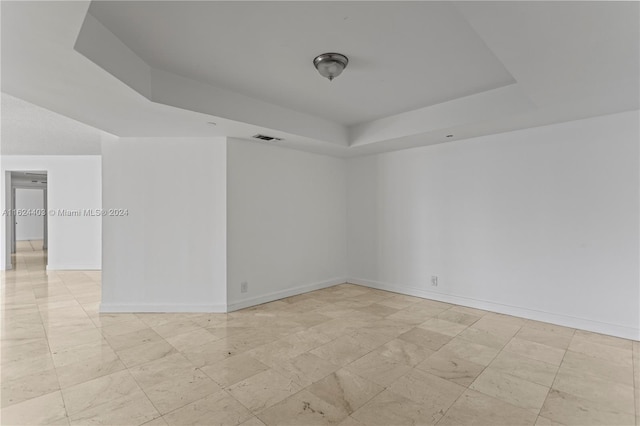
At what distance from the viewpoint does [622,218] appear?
10.4ft

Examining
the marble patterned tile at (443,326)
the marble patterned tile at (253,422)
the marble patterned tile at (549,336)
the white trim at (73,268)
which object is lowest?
the marble patterned tile at (253,422)

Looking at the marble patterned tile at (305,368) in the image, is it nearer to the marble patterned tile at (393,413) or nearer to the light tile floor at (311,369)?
the light tile floor at (311,369)

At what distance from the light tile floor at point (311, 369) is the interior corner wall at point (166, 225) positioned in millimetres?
329

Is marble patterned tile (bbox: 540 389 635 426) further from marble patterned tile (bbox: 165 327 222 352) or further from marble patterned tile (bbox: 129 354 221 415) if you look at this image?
marble patterned tile (bbox: 165 327 222 352)

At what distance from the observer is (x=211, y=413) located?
1.98 m

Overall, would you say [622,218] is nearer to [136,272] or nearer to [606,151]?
[606,151]

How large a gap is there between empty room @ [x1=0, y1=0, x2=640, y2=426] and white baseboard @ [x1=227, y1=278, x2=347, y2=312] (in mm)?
25

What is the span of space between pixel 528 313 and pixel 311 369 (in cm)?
280

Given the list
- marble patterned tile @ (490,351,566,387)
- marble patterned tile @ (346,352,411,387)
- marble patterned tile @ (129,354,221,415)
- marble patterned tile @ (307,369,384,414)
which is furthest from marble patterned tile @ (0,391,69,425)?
marble patterned tile @ (490,351,566,387)

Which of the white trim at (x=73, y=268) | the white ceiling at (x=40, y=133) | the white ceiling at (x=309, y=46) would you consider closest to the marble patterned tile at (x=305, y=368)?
the white ceiling at (x=309, y=46)

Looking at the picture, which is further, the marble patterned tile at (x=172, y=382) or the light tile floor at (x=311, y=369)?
the marble patterned tile at (x=172, y=382)

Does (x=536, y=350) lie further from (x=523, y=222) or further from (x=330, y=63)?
(x=330, y=63)

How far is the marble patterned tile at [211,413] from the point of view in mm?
1906

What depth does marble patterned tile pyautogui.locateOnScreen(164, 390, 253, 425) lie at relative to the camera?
6.25 ft
